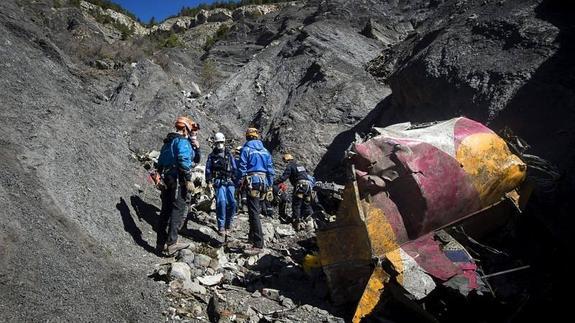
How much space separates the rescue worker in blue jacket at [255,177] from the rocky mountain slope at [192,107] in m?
1.49

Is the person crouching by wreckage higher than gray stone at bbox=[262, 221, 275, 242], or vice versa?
the person crouching by wreckage

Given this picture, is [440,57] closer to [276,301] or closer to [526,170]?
[526,170]

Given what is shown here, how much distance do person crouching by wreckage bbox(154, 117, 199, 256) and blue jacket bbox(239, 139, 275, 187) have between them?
1.18 meters

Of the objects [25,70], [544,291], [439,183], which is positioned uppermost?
[25,70]

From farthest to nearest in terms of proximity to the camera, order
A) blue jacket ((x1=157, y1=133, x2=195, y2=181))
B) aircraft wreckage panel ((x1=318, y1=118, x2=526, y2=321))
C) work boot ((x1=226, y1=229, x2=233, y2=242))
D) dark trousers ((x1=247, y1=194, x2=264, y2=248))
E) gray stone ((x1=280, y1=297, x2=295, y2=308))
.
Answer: work boot ((x1=226, y1=229, x2=233, y2=242))
dark trousers ((x1=247, y1=194, x2=264, y2=248))
blue jacket ((x1=157, y1=133, x2=195, y2=181))
gray stone ((x1=280, y1=297, x2=295, y2=308))
aircraft wreckage panel ((x1=318, y1=118, x2=526, y2=321))

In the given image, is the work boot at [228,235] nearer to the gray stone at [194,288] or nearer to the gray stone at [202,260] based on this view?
the gray stone at [202,260]

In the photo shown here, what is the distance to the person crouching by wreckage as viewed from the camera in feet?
19.0

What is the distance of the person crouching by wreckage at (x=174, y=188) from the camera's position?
5797mm

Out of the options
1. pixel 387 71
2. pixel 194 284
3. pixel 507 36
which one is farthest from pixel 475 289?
pixel 387 71

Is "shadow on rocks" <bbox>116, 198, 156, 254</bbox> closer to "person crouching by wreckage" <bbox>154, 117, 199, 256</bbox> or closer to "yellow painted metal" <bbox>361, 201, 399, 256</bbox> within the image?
"person crouching by wreckage" <bbox>154, 117, 199, 256</bbox>

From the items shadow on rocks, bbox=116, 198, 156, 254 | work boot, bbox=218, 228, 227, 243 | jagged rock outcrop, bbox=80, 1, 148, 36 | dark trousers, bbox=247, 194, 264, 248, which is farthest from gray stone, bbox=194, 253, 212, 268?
jagged rock outcrop, bbox=80, 1, 148, 36

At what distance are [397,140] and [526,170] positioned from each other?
1.70 meters

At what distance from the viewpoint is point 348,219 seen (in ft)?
15.4

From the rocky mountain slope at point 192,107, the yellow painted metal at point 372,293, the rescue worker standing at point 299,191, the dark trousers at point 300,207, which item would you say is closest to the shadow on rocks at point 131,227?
the rocky mountain slope at point 192,107
